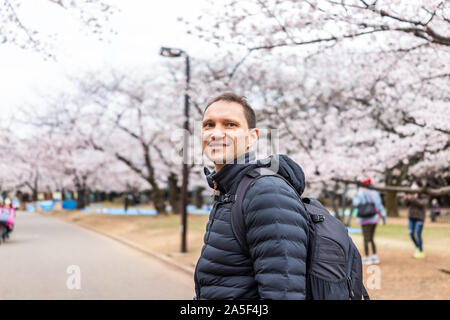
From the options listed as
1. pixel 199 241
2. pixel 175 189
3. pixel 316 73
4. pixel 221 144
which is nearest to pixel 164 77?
pixel 175 189

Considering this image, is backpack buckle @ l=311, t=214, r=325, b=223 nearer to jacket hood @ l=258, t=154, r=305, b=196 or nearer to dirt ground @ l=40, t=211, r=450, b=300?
jacket hood @ l=258, t=154, r=305, b=196

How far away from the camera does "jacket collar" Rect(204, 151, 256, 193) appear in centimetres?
193

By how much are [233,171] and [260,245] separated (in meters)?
0.37

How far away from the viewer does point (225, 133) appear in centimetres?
199

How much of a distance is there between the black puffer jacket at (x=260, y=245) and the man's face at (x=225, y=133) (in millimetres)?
70

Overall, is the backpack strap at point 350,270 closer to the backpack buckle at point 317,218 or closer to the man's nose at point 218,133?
the backpack buckle at point 317,218

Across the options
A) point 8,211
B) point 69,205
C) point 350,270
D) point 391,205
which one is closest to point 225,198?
point 350,270

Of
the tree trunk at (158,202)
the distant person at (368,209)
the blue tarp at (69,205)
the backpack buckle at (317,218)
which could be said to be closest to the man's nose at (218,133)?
the backpack buckle at (317,218)

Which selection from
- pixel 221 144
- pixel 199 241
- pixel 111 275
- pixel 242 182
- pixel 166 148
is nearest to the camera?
pixel 242 182

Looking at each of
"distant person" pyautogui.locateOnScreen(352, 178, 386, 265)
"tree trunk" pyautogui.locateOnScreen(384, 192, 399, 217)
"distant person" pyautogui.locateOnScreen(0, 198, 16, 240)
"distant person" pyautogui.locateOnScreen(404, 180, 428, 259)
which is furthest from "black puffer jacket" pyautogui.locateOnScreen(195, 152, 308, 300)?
"tree trunk" pyautogui.locateOnScreen(384, 192, 399, 217)

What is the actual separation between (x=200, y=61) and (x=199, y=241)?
14.6m
